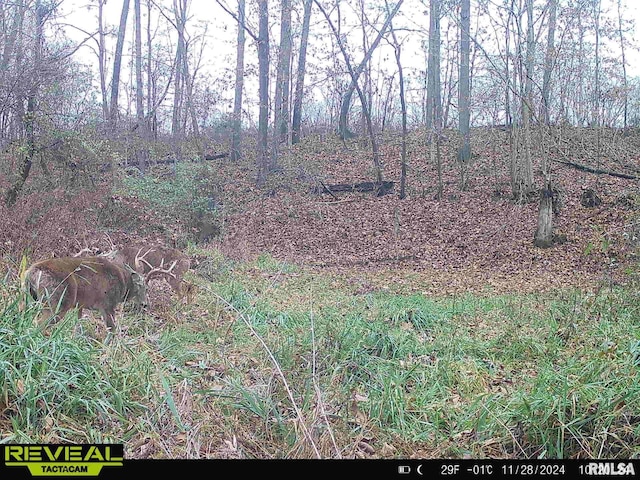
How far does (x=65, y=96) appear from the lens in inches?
561

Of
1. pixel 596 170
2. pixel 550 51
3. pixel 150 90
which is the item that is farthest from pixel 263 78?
pixel 596 170

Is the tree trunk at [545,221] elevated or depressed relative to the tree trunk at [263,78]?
depressed

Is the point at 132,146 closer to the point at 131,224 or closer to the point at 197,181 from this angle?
the point at 197,181

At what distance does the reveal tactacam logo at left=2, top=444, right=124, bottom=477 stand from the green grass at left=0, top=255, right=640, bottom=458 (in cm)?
13

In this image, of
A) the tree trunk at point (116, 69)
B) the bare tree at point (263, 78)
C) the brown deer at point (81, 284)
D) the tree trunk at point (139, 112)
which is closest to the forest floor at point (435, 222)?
the bare tree at point (263, 78)

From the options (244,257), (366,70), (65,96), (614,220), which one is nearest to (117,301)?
(244,257)

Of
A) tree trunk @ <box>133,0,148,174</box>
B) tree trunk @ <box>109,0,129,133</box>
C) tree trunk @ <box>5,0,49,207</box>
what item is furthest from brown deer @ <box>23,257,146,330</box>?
tree trunk @ <box>109,0,129,133</box>

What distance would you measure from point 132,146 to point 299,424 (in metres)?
20.5

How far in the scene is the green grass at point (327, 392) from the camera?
3406 mm

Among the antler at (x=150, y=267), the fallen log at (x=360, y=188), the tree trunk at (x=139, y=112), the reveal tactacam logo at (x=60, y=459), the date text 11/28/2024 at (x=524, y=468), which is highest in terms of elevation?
the tree trunk at (x=139, y=112)

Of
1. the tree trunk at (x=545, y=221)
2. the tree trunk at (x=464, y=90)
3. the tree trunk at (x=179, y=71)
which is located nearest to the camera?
the tree trunk at (x=545, y=221)

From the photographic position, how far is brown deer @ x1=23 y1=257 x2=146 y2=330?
15.5 feet

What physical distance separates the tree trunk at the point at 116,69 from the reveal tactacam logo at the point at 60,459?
1995cm

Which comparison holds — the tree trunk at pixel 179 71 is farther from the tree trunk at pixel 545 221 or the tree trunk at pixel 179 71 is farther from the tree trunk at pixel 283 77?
the tree trunk at pixel 545 221
